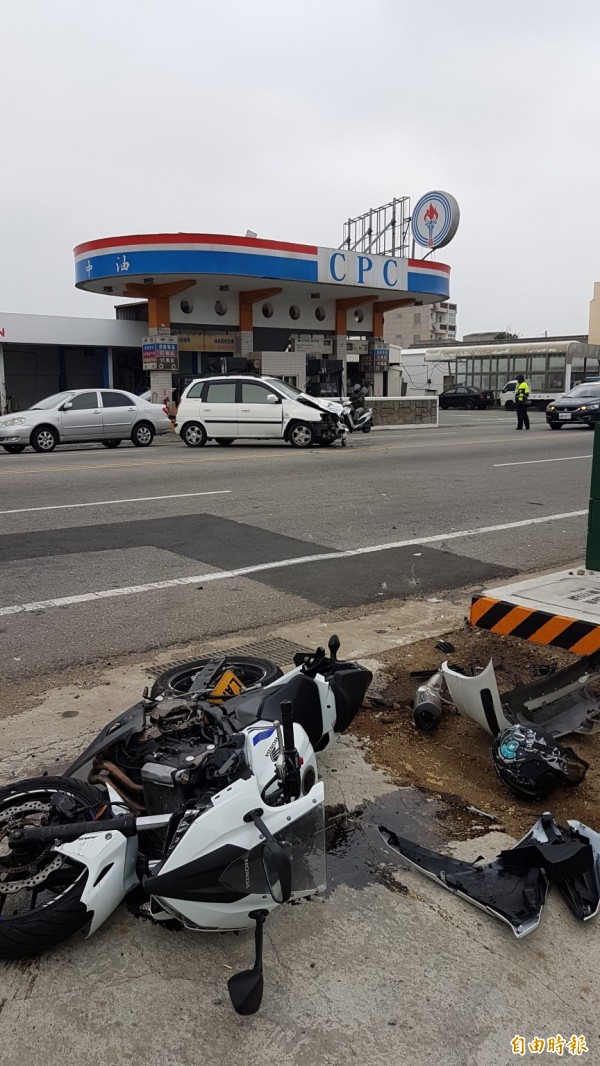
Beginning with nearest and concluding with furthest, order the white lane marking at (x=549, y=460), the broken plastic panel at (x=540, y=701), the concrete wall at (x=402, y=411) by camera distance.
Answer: the broken plastic panel at (x=540, y=701)
the white lane marking at (x=549, y=460)
the concrete wall at (x=402, y=411)

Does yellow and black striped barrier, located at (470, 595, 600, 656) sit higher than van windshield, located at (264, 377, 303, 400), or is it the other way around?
van windshield, located at (264, 377, 303, 400)

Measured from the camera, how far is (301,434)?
62.6ft

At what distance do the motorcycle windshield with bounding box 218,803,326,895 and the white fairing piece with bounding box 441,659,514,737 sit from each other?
1434mm

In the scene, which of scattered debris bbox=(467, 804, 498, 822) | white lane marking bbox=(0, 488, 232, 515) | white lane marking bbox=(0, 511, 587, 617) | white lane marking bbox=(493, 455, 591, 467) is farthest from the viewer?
white lane marking bbox=(493, 455, 591, 467)

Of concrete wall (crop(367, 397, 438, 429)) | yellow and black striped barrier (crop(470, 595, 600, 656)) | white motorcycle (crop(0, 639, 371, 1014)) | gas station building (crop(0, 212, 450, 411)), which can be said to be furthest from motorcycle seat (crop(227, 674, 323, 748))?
concrete wall (crop(367, 397, 438, 429))

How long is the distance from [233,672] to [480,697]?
46.1 inches

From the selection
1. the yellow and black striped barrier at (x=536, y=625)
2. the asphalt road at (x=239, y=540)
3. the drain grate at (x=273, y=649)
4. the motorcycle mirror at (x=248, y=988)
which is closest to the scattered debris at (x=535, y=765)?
the yellow and black striped barrier at (x=536, y=625)

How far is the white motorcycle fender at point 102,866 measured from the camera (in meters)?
2.52

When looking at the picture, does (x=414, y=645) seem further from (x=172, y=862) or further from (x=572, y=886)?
(x=172, y=862)

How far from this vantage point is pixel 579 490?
12.6m

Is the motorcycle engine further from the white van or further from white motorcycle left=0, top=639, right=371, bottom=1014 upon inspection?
the white van

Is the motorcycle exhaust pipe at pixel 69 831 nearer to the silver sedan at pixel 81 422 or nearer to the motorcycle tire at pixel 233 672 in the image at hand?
the motorcycle tire at pixel 233 672

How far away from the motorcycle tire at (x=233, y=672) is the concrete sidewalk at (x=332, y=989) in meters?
1.06

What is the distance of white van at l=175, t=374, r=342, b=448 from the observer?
62.1 feet
